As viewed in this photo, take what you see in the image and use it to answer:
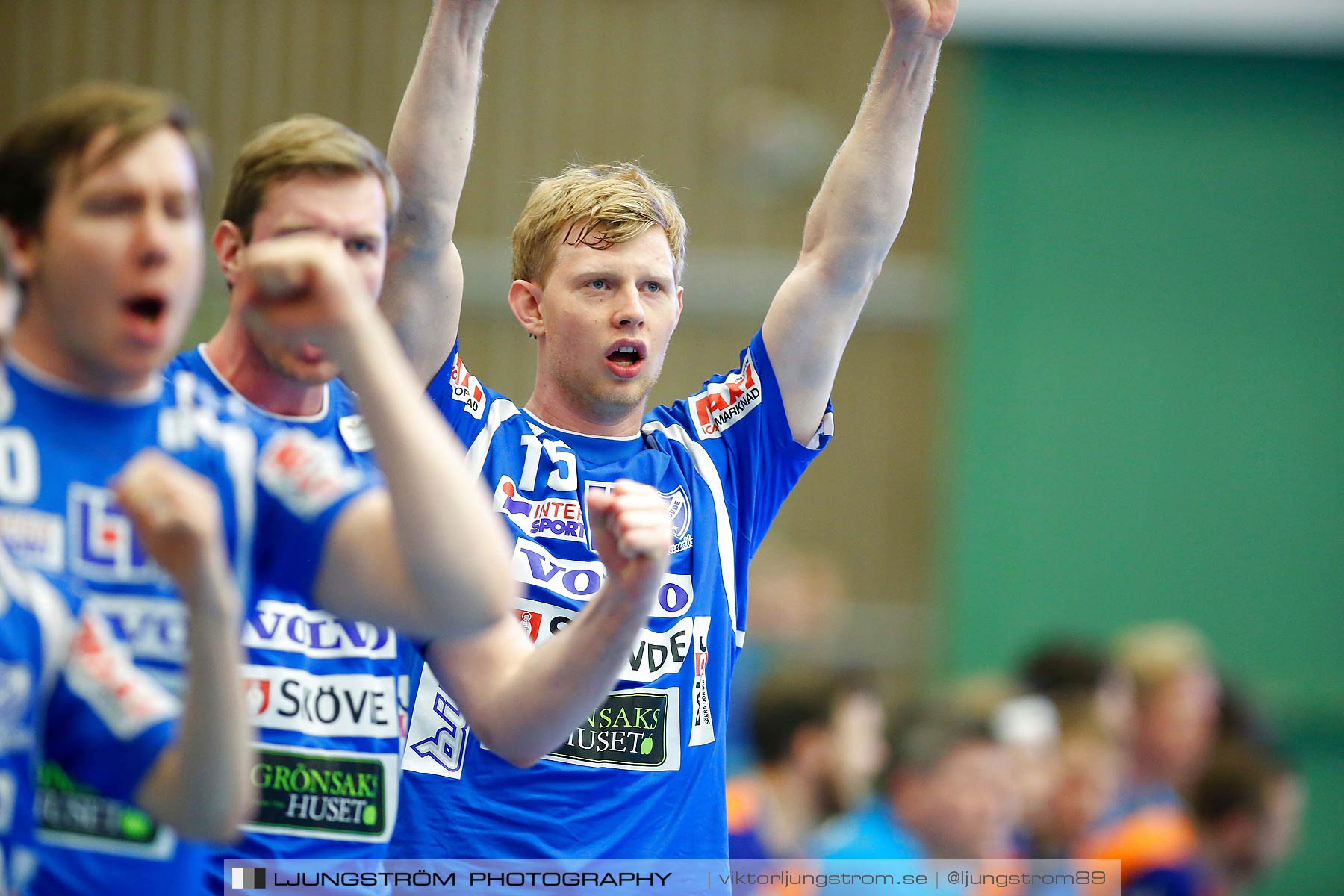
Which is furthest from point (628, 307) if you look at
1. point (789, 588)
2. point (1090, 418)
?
point (1090, 418)

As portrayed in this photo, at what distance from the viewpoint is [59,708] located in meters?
2.18

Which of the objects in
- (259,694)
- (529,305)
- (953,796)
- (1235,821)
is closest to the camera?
(259,694)

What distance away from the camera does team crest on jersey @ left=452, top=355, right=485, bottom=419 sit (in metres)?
3.66

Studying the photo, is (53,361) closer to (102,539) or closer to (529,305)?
(102,539)

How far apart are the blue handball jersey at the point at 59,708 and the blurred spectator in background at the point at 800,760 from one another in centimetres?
385

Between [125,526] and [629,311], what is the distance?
1.61 metres

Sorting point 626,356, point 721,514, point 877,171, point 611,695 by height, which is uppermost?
point 877,171

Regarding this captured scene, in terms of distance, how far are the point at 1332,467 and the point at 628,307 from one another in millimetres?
11179

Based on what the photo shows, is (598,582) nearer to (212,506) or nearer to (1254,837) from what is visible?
(212,506)

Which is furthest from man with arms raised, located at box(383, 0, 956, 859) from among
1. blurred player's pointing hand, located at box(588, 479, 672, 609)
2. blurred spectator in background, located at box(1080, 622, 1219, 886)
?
blurred spectator in background, located at box(1080, 622, 1219, 886)

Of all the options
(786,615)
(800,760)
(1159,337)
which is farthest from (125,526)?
(1159,337)

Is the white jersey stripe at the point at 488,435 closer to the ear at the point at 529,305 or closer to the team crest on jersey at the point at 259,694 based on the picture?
the ear at the point at 529,305

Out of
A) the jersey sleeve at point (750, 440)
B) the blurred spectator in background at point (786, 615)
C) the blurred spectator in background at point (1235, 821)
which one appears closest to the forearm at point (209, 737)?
the jersey sleeve at point (750, 440)

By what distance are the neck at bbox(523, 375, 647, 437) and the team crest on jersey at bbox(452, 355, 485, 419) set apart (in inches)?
6.5
